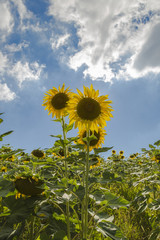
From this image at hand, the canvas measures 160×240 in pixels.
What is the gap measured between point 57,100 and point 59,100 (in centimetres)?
4

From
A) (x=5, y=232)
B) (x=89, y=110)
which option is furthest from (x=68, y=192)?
(x=89, y=110)

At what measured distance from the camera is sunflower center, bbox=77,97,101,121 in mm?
2363

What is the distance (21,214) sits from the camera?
1502mm

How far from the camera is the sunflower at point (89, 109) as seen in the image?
2.37m

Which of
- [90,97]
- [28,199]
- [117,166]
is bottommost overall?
[28,199]

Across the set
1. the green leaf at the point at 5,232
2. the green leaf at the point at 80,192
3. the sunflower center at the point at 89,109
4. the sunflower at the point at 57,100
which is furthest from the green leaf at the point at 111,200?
the sunflower at the point at 57,100

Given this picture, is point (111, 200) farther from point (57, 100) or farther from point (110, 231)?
point (57, 100)

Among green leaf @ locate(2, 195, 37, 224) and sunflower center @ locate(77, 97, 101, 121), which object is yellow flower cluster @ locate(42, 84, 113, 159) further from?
green leaf @ locate(2, 195, 37, 224)

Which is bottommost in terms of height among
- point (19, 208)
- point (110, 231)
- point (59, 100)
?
point (110, 231)

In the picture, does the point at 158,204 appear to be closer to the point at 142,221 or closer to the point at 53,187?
the point at 142,221

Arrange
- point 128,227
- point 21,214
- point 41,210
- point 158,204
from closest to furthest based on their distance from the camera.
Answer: point 21,214 → point 41,210 → point 158,204 → point 128,227

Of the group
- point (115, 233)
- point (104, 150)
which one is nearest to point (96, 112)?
point (104, 150)

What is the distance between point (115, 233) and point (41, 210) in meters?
0.71

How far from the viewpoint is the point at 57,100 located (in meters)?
3.11
